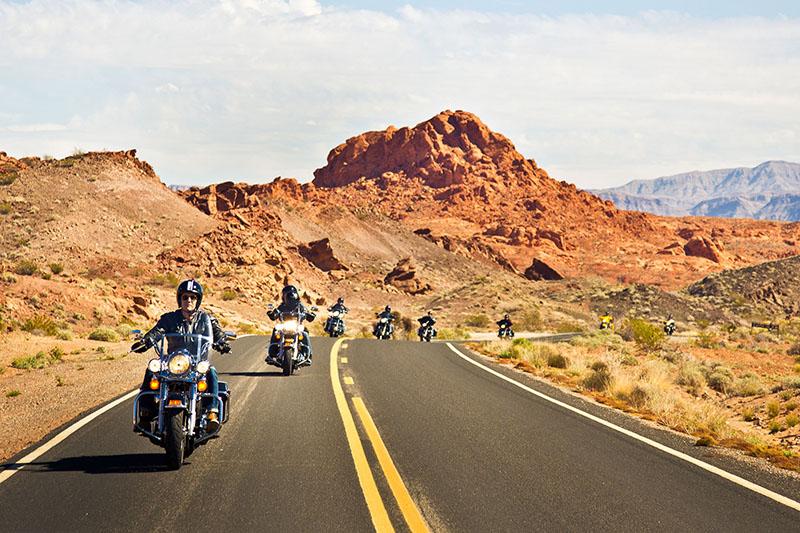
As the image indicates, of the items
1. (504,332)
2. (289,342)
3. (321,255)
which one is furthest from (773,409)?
(321,255)

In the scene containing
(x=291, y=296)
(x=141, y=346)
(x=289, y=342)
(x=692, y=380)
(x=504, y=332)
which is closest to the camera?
(x=141, y=346)

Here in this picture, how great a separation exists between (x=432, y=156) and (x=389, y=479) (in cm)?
14209

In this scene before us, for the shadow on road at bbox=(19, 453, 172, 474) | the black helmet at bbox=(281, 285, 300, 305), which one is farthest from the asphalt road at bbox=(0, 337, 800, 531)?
the black helmet at bbox=(281, 285, 300, 305)

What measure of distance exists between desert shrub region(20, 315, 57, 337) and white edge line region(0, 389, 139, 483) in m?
12.8

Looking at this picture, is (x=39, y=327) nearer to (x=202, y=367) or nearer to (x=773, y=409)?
(x=202, y=367)

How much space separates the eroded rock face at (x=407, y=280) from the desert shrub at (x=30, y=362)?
2057 inches

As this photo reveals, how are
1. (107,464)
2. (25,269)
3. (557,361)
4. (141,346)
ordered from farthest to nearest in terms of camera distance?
(25,269) < (557,361) < (141,346) < (107,464)

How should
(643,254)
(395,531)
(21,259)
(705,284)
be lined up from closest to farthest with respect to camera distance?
(395,531) → (21,259) → (705,284) → (643,254)

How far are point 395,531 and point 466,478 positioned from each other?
157 centimetres

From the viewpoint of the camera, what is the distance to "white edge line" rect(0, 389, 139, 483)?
6.34 meters

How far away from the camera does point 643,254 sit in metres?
111

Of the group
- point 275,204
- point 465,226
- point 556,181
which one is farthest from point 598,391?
point 556,181

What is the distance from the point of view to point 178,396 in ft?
20.6

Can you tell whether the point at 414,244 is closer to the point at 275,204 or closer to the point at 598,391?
the point at 275,204
